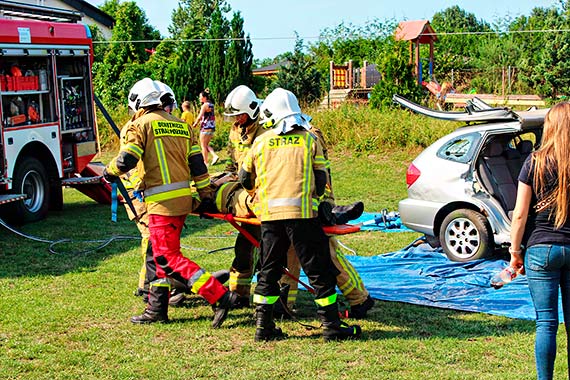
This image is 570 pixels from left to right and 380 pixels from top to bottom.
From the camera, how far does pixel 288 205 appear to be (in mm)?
5895

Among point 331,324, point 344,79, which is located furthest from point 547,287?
point 344,79

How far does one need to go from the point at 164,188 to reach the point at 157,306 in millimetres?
990

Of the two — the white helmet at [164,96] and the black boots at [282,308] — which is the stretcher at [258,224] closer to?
the black boots at [282,308]

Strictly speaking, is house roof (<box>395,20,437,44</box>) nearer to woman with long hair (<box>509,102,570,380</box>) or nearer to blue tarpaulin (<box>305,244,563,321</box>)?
blue tarpaulin (<box>305,244,563,321</box>)

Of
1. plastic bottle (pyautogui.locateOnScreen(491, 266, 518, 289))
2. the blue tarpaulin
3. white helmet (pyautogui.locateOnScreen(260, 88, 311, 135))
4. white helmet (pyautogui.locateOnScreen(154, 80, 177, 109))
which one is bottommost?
the blue tarpaulin

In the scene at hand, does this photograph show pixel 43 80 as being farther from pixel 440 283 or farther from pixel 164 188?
pixel 440 283

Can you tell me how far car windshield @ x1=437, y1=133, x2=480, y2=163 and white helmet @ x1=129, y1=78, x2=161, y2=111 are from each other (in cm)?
370

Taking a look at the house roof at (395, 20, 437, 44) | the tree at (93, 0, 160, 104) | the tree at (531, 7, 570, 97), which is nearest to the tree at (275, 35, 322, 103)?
the house roof at (395, 20, 437, 44)

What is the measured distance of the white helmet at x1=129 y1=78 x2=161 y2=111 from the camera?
662 centimetres

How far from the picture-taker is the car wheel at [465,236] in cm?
862

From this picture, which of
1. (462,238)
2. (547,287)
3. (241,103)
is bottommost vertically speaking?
(462,238)

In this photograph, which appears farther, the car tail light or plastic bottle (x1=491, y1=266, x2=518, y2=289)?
the car tail light

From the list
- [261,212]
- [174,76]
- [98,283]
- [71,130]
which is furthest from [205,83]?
[261,212]

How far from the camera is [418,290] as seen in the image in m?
7.75
